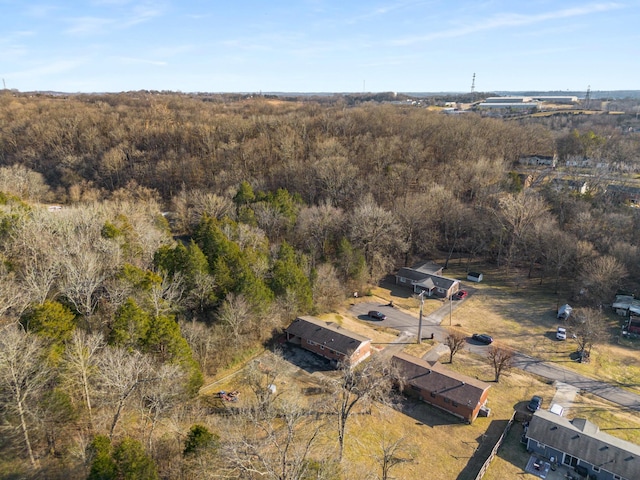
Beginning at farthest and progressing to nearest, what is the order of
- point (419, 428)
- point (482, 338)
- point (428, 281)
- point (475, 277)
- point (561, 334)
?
point (475, 277), point (428, 281), point (561, 334), point (482, 338), point (419, 428)

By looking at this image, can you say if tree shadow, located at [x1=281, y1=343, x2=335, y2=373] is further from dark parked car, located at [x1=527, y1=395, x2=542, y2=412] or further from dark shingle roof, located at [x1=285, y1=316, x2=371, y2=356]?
dark parked car, located at [x1=527, y1=395, x2=542, y2=412]

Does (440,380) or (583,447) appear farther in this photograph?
(440,380)

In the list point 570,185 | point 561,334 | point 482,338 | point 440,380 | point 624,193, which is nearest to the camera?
point 440,380

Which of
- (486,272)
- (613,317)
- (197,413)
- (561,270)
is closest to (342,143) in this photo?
(486,272)

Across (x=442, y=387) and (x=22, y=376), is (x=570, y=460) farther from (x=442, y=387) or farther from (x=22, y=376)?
(x=22, y=376)

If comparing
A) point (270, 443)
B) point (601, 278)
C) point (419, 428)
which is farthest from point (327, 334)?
point (601, 278)

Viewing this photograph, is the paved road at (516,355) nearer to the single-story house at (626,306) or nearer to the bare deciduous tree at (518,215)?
the bare deciduous tree at (518,215)
